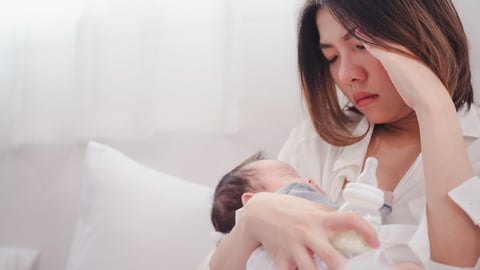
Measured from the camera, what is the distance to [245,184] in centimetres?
112

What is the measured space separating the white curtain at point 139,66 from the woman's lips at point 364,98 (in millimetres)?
491

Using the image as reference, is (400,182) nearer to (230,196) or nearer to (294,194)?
(294,194)

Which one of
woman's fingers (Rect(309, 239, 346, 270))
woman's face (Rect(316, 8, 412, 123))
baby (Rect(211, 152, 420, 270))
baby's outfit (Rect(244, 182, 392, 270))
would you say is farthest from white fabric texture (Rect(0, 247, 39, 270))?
woman's fingers (Rect(309, 239, 346, 270))

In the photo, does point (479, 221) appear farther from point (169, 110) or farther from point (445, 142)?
point (169, 110)

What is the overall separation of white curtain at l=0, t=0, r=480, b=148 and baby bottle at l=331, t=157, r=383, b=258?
36.2 inches

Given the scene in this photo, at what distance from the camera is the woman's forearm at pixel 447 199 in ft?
3.10

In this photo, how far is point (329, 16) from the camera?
4.06 ft

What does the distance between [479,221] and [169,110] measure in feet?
3.77

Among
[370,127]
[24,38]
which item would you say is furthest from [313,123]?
[24,38]

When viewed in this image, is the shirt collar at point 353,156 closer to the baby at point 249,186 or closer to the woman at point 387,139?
the woman at point 387,139

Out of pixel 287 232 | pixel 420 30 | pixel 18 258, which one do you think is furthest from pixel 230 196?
pixel 18 258

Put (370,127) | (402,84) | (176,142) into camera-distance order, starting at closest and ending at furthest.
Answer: (402,84) < (370,127) < (176,142)

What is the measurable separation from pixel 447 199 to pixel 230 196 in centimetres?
41

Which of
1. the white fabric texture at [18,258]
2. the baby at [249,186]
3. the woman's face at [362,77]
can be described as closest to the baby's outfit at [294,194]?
the baby at [249,186]
